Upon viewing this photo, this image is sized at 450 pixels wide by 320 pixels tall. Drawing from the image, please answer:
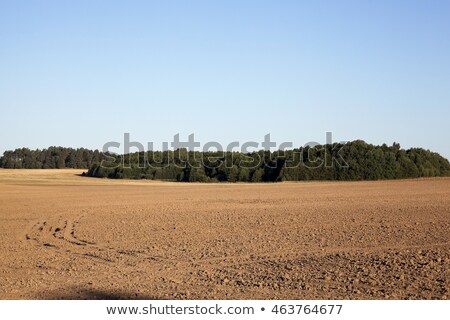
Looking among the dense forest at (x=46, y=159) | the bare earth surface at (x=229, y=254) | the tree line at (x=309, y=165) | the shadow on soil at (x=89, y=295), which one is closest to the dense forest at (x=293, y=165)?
the tree line at (x=309, y=165)

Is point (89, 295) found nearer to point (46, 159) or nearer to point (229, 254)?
point (229, 254)

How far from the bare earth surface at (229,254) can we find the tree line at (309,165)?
97.8ft

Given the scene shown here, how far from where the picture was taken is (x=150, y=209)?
24.8 m

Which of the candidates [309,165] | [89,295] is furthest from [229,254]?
[309,165]

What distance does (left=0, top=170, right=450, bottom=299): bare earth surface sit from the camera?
9.40m

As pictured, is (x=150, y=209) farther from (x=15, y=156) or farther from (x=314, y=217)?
(x=15, y=156)

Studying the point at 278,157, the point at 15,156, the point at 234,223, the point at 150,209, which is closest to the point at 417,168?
the point at 278,157

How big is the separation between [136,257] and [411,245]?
20.0 ft

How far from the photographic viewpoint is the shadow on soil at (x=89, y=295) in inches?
356

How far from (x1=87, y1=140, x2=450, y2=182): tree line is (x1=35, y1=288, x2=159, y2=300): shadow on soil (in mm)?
44026

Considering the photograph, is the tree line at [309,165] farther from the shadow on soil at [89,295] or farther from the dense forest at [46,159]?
the shadow on soil at [89,295]

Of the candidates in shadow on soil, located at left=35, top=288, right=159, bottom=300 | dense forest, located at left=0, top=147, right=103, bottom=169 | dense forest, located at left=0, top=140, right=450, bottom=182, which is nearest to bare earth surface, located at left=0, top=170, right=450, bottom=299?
shadow on soil, located at left=35, top=288, right=159, bottom=300
